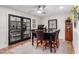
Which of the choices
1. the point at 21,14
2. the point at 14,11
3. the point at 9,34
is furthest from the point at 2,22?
the point at 21,14

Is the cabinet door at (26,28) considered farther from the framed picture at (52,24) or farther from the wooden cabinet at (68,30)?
the wooden cabinet at (68,30)

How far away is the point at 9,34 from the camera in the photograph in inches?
202

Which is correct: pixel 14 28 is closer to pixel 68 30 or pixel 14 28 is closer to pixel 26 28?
pixel 26 28

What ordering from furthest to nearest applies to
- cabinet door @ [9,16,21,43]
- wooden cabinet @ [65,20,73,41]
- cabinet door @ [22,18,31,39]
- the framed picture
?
the framed picture, cabinet door @ [22,18,31,39], wooden cabinet @ [65,20,73,41], cabinet door @ [9,16,21,43]

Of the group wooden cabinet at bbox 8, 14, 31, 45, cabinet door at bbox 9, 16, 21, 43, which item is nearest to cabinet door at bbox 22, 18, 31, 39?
wooden cabinet at bbox 8, 14, 31, 45

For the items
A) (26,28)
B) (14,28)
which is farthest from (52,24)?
(14,28)

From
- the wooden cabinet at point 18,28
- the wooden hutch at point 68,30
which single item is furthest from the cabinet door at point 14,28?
the wooden hutch at point 68,30

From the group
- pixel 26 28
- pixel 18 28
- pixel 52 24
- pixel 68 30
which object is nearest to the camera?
pixel 18 28

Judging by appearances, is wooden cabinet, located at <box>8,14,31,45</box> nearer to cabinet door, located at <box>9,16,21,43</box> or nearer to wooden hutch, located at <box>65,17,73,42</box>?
cabinet door, located at <box>9,16,21,43</box>

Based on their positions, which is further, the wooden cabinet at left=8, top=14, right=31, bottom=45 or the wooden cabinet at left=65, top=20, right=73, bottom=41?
the wooden cabinet at left=65, top=20, right=73, bottom=41

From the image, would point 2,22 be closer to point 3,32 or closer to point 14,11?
point 3,32

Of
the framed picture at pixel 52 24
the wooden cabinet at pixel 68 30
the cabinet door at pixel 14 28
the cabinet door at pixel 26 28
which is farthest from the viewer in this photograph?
the framed picture at pixel 52 24

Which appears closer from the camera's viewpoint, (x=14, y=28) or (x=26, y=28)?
(x=14, y=28)
